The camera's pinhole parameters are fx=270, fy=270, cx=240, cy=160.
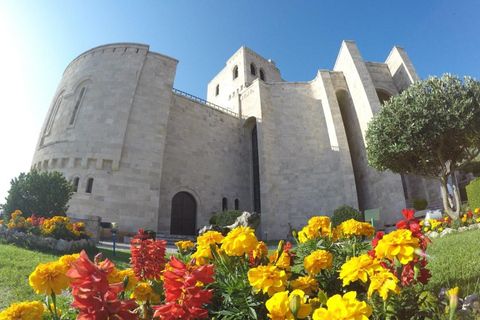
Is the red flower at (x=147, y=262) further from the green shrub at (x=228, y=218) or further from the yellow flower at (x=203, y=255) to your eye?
the green shrub at (x=228, y=218)

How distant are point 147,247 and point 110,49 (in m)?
20.5

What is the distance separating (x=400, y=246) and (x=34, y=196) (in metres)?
13.0

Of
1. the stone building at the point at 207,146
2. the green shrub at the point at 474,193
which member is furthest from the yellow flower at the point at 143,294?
the green shrub at the point at 474,193

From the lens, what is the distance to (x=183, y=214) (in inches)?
704

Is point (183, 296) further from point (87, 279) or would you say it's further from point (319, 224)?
point (319, 224)

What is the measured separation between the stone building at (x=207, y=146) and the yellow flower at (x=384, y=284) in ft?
49.5

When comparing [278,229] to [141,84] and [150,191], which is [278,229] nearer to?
[150,191]

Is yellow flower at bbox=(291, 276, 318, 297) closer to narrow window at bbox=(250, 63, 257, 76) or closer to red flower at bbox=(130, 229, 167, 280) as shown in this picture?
red flower at bbox=(130, 229, 167, 280)

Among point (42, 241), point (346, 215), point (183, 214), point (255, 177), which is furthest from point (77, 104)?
point (346, 215)

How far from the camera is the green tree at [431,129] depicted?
10984mm

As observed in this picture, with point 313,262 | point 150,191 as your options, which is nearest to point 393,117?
point 313,262

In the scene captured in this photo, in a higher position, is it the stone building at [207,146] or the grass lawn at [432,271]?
the stone building at [207,146]

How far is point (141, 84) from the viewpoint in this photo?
713 inches

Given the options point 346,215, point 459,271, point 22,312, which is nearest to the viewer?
point 22,312
